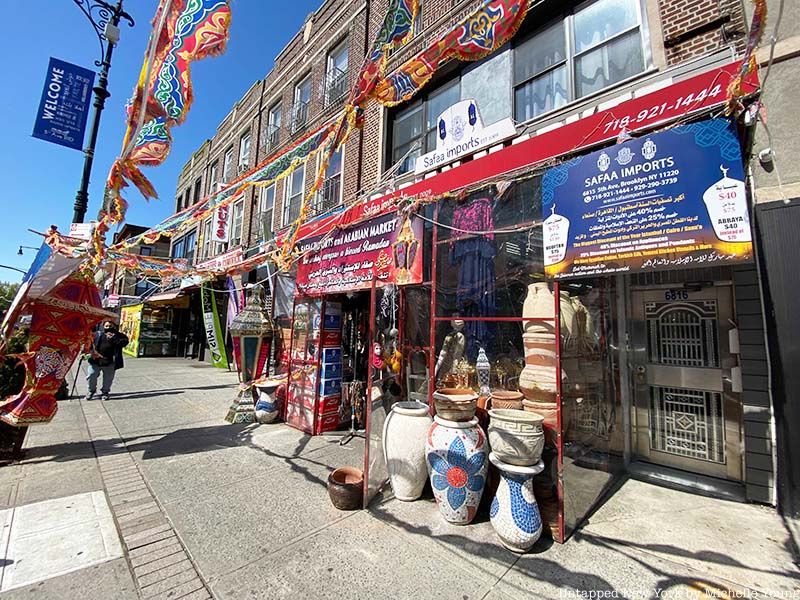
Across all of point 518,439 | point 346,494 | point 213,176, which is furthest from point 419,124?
point 213,176

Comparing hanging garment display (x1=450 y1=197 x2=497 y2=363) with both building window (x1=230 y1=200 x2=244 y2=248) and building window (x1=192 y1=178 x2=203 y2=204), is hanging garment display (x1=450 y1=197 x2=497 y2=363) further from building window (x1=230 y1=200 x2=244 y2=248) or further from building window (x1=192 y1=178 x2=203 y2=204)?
building window (x1=192 y1=178 x2=203 y2=204)

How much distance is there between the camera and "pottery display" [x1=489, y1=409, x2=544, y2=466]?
3.02 metres

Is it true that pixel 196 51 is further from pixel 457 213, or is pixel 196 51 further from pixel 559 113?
pixel 559 113

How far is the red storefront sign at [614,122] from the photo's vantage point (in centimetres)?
368

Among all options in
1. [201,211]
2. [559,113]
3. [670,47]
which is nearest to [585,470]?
[559,113]

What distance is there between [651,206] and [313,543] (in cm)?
421

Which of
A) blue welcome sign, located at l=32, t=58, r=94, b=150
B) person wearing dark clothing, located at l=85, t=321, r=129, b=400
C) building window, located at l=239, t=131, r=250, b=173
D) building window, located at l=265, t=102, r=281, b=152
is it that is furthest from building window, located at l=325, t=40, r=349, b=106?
person wearing dark clothing, located at l=85, t=321, r=129, b=400

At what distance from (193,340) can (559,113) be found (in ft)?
62.1

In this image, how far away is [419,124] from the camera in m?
8.19

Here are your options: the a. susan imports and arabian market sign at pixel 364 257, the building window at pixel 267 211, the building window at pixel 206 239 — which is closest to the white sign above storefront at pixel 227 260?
the building window at pixel 267 211

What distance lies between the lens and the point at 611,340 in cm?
484

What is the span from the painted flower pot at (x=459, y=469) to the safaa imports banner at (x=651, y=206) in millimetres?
1837

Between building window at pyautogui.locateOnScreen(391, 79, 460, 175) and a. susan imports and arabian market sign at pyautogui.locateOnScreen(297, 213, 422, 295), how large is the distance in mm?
2680

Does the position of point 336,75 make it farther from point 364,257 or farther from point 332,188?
point 364,257
